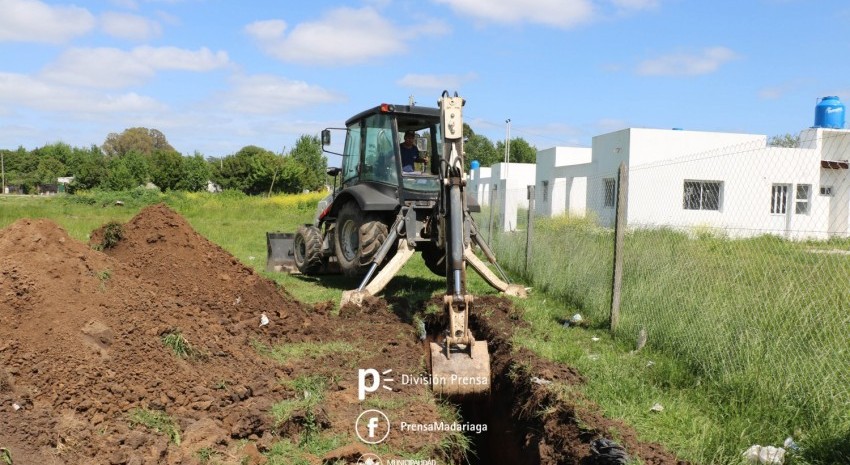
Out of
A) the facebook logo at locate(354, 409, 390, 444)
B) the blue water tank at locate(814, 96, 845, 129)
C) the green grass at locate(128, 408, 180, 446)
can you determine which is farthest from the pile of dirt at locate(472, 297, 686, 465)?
the blue water tank at locate(814, 96, 845, 129)

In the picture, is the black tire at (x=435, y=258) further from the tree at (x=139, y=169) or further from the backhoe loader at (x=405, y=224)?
the tree at (x=139, y=169)

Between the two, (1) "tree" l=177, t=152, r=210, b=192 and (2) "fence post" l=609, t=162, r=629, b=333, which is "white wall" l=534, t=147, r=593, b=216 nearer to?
(2) "fence post" l=609, t=162, r=629, b=333

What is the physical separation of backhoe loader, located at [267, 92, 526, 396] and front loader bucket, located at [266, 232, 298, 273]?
18 millimetres

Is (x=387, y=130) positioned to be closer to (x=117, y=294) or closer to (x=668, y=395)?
(x=117, y=294)

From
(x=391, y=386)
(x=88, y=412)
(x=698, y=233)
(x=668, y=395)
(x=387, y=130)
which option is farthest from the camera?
(x=387, y=130)

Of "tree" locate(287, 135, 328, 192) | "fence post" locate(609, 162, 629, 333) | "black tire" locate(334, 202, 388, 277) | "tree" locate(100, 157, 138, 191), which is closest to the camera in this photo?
"fence post" locate(609, 162, 629, 333)

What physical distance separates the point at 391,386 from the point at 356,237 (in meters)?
4.64

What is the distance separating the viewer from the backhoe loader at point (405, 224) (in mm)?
5393

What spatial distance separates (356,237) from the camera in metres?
9.84

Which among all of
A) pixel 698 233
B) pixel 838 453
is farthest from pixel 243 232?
pixel 838 453

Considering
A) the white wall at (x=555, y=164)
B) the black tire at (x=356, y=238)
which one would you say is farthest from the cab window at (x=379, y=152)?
the white wall at (x=555, y=164)

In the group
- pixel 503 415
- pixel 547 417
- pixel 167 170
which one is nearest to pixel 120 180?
pixel 167 170

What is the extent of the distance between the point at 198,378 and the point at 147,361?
1.27ft

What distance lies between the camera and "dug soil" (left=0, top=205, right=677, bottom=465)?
3990 mm
